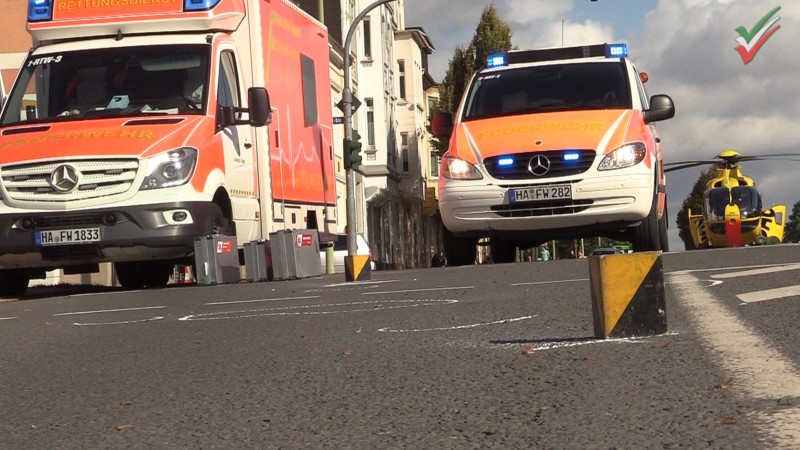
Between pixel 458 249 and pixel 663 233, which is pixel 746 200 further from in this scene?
pixel 458 249

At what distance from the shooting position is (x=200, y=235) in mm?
16016

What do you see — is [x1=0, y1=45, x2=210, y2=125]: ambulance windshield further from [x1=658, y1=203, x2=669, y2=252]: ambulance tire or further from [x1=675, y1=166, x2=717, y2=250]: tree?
[x1=675, y1=166, x2=717, y2=250]: tree

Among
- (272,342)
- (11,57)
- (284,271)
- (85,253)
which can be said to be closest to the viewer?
(272,342)

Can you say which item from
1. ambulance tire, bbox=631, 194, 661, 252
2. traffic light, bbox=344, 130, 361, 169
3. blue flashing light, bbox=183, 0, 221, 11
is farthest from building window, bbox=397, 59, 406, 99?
ambulance tire, bbox=631, 194, 661, 252

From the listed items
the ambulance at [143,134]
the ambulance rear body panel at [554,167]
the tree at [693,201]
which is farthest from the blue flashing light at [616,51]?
the tree at [693,201]

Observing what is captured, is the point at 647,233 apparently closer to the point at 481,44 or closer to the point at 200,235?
the point at 200,235

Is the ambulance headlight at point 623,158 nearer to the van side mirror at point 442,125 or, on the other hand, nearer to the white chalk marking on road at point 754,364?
the van side mirror at point 442,125

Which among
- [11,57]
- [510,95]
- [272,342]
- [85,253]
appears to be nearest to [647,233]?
[510,95]

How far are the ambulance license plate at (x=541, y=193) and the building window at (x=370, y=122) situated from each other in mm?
47471

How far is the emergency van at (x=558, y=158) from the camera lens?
15148mm

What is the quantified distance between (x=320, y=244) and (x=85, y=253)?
5.40 metres

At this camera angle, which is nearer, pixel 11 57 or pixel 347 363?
pixel 347 363

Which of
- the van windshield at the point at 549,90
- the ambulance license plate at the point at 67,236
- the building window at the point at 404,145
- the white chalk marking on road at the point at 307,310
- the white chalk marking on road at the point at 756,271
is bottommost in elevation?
the white chalk marking on road at the point at 307,310

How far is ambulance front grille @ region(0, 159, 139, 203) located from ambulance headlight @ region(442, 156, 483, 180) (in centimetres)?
332
